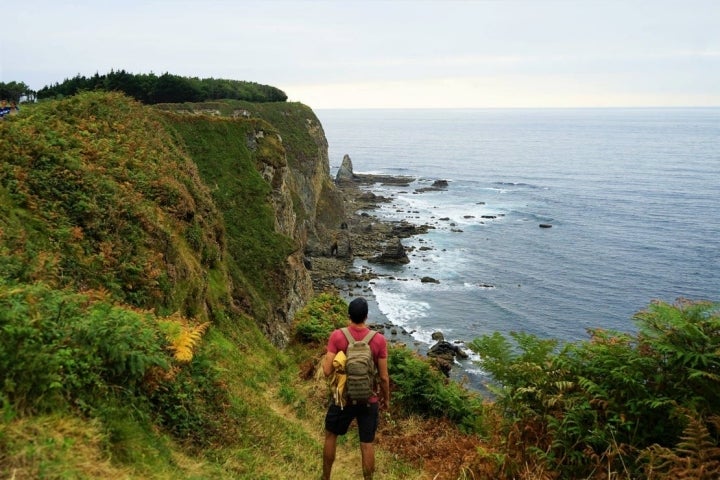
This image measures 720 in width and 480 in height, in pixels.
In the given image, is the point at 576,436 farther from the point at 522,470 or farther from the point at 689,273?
the point at 689,273

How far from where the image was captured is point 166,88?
6831 cm

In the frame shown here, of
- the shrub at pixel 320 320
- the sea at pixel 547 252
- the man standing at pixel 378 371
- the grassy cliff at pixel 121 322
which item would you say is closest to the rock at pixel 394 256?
the sea at pixel 547 252

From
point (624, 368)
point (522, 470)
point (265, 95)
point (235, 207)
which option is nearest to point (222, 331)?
point (522, 470)

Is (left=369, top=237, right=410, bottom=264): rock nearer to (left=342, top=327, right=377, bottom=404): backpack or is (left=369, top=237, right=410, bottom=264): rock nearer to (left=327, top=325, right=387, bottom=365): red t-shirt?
(left=327, top=325, right=387, bottom=365): red t-shirt

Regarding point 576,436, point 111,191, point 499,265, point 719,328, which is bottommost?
point 499,265

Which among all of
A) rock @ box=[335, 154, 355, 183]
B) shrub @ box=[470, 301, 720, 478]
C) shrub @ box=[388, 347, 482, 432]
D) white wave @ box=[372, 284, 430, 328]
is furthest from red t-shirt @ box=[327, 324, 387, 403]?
rock @ box=[335, 154, 355, 183]

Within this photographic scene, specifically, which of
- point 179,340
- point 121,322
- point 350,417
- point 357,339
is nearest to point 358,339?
point 357,339

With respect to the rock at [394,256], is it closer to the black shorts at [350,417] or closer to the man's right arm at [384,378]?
the man's right arm at [384,378]

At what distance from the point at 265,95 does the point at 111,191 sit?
80479 millimetres

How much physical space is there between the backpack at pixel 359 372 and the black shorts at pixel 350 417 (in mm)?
205

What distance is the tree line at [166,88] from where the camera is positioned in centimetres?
5166

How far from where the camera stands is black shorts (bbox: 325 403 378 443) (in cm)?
720

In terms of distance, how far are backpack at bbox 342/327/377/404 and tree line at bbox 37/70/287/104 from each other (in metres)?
49.7

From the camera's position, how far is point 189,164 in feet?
75.6
